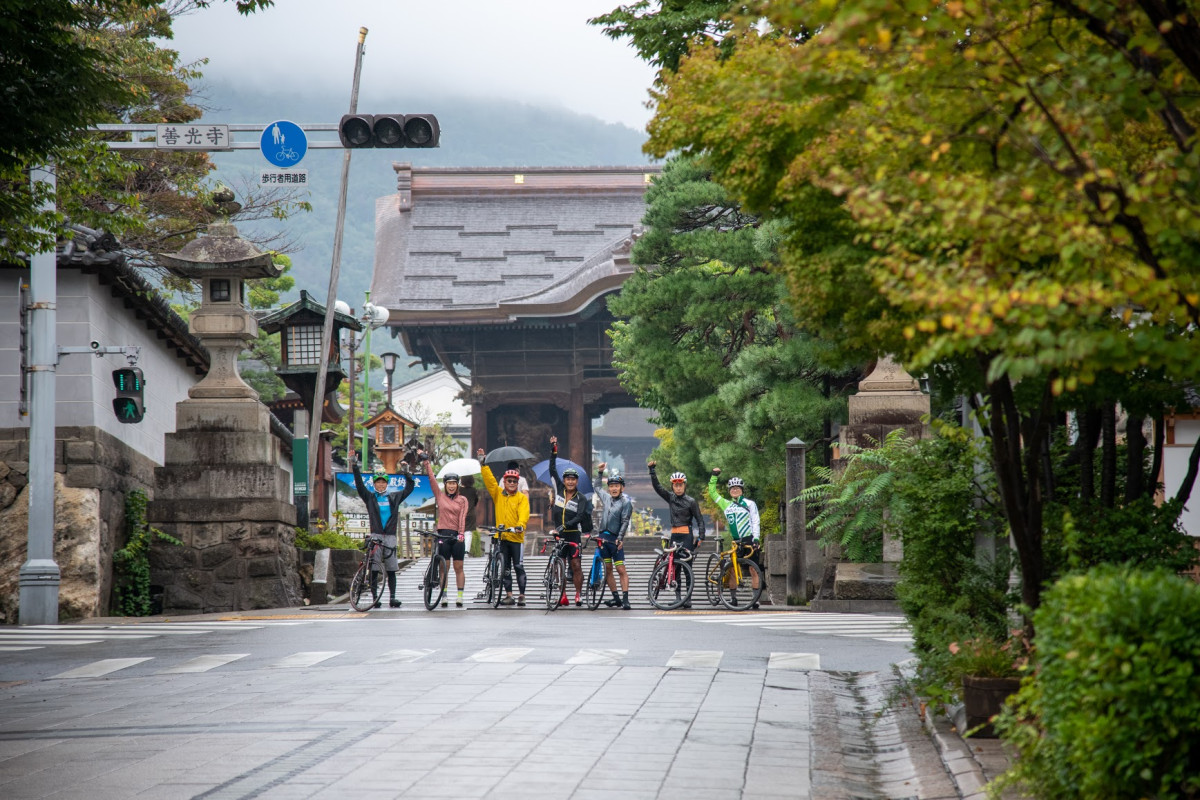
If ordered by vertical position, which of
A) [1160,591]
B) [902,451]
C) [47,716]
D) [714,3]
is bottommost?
[47,716]

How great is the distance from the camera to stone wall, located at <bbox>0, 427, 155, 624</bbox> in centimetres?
1955

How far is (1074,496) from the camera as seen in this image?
9.27 metres

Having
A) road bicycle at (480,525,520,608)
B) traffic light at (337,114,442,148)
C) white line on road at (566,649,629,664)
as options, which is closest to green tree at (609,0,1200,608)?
white line on road at (566,649,629,664)

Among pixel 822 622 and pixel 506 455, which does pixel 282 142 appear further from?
pixel 506 455

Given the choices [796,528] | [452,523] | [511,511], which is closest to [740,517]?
[796,528]

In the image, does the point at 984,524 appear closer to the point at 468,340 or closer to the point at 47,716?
the point at 47,716

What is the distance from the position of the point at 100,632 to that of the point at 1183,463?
47.1 feet

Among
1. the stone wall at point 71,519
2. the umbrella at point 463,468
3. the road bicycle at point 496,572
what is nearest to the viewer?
the stone wall at point 71,519

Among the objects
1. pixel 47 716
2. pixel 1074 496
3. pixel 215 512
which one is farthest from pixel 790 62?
pixel 215 512

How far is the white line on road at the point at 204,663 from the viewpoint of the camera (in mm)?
11977

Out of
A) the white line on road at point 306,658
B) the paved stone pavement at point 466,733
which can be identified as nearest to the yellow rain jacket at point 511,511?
the white line on road at point 306,658

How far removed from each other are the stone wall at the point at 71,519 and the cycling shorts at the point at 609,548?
716 cm

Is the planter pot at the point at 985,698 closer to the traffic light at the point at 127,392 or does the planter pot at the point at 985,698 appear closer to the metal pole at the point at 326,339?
the traffic light at the point at 127,392

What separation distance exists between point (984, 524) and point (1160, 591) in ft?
12.5
